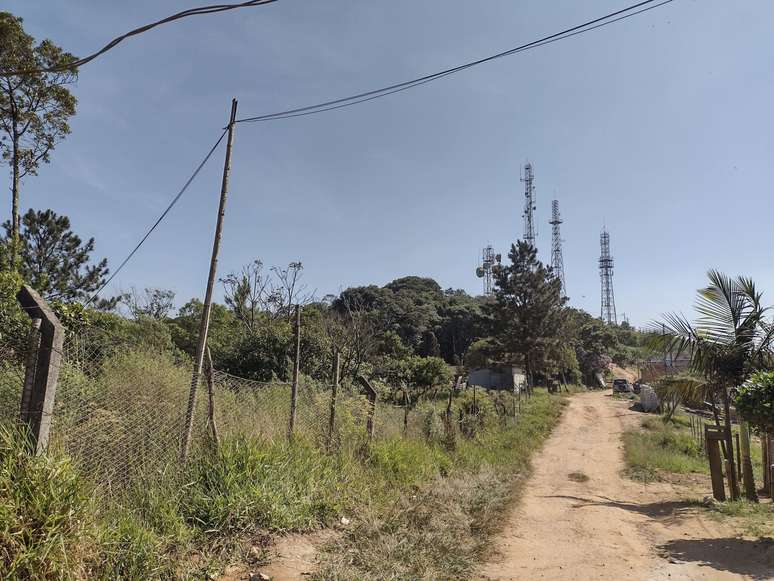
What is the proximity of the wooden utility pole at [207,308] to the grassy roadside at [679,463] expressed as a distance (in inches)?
283

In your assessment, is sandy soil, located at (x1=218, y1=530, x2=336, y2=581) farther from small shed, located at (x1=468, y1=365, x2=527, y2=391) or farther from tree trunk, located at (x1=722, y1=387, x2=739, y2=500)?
small shed, located at (x1=468, y1=365, x2=527, y2=391)

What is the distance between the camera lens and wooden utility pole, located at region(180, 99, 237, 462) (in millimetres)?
5023

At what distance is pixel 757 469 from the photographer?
13.7 meters

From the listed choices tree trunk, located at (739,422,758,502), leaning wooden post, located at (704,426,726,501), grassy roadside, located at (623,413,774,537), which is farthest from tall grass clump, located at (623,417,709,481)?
tree trunk, located at (739,422,758,502)

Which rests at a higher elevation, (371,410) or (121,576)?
(371,410)

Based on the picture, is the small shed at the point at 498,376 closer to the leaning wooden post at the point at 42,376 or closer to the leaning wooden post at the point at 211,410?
the leaning wooden post at the point at 211,410

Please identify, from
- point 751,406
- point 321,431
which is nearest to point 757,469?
point 751,406

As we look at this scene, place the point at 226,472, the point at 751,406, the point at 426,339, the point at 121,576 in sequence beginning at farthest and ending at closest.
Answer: the point at 426,339 < the point at 751,406 < the point at 226,472 < the point at 121,576

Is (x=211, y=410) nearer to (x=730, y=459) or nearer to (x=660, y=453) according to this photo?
(x=730, y=459)

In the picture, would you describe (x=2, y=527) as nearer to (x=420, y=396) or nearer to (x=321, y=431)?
(x=321, y=431)

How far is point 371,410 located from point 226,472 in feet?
13.9

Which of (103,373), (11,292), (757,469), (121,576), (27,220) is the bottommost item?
(757,469)

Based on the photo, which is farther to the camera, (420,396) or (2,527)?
(420,396)

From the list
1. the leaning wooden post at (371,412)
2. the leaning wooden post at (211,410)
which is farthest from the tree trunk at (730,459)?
the leaning wooden post at (211,410)
